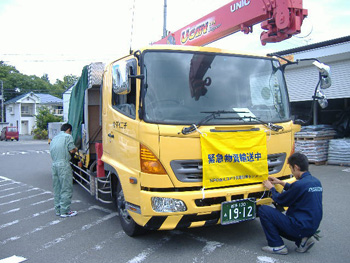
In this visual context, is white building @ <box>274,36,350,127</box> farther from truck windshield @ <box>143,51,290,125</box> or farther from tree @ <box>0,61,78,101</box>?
tree @ <box>0,61,78,101</box>

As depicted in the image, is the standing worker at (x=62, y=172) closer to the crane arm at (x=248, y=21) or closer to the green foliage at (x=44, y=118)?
the crane arm at (x=248, y=21)

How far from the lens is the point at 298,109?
492 inches

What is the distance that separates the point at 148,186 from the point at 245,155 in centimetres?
121

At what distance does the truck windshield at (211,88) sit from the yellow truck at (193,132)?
13 millimetres

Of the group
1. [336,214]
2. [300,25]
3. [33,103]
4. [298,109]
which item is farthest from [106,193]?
[33,103]

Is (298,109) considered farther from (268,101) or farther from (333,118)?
(268,101)

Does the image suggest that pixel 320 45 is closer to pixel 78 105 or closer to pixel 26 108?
pixel 78 105

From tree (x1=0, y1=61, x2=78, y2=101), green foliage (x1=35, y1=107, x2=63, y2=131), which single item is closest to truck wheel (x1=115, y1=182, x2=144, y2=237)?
green foliage (x1=35, y1=107, x2=63, y2=131)

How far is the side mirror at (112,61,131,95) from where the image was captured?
374 cm

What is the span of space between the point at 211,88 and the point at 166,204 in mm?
1520

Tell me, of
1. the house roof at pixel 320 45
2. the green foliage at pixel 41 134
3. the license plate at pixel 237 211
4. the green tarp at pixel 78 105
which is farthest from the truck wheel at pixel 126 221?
the green foliage at pixel 41 134

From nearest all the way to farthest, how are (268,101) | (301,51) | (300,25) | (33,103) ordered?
(268,101)
(300,25)
(301,51)
(33,103)

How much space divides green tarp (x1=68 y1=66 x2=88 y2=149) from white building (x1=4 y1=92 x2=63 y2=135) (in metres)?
46.5

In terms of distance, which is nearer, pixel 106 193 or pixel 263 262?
pixel 263 262
